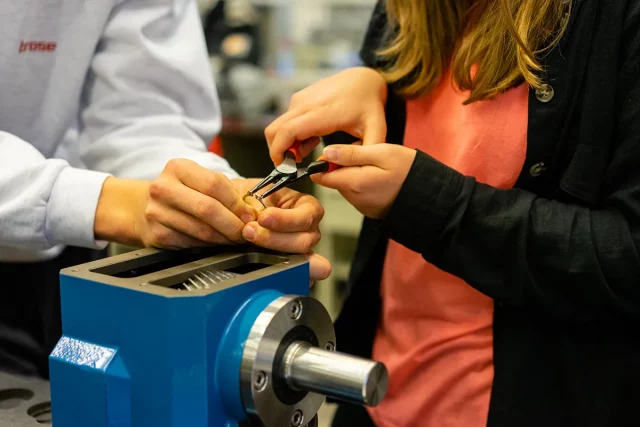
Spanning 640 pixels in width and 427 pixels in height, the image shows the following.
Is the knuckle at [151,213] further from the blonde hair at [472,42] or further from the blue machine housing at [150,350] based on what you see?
the blonde hair at [472,42]

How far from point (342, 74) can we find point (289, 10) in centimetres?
244

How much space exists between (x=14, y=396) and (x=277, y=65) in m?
2.53

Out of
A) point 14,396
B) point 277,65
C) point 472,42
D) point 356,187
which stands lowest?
point 14,396

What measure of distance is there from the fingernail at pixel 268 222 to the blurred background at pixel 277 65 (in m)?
1.73

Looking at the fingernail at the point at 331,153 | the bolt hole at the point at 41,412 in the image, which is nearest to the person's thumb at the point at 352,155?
the fingernail at the point at 331,153

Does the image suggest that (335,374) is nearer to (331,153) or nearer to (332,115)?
(331,153)

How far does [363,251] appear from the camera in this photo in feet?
3.20

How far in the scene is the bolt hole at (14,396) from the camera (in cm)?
72

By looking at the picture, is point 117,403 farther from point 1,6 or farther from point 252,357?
point 1,6

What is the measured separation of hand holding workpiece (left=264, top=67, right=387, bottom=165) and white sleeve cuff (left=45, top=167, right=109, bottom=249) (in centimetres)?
21

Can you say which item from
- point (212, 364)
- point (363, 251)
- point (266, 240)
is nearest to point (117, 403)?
point (212, 364)

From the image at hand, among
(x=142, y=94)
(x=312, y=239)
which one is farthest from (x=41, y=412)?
(x=142, y=94)

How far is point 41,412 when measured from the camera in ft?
2.29

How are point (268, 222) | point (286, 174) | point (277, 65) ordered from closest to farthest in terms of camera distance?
point (268, 222) < point (286, 174) < point (277, 65)
